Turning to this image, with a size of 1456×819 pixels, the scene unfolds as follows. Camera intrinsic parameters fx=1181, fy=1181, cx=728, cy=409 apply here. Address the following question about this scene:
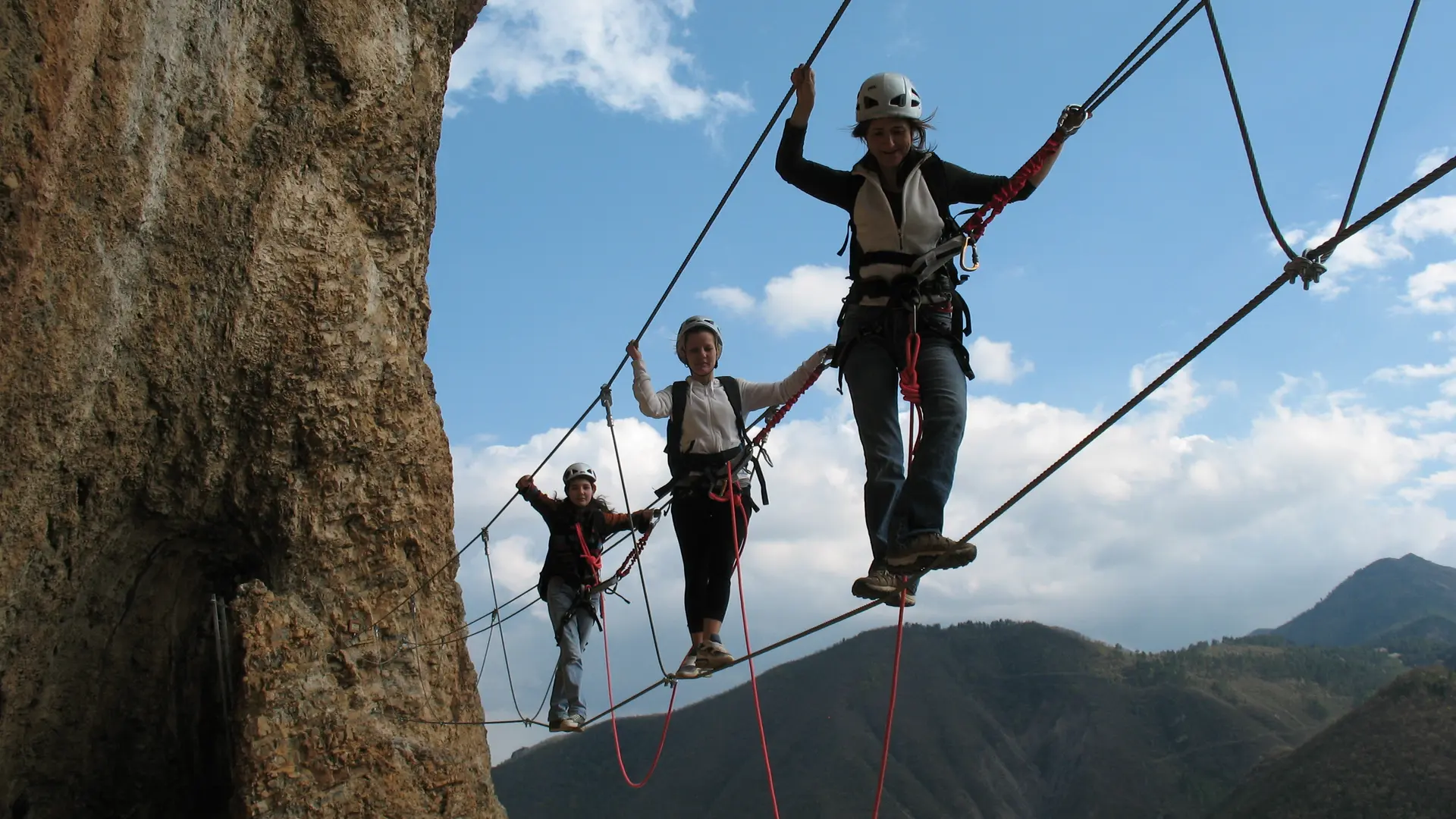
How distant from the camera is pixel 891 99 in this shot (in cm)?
421

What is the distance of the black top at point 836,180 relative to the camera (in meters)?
4.34

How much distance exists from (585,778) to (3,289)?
8923cm

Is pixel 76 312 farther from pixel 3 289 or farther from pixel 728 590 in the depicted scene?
pixel 728 590

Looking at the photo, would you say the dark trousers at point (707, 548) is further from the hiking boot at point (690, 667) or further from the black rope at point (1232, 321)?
the black rope at point (1232, 321)

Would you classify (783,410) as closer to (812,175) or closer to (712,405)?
(712,405)

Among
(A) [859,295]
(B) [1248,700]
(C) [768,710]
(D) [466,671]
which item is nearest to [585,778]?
(C) [768,710]

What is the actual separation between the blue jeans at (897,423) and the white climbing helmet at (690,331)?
6.50ft

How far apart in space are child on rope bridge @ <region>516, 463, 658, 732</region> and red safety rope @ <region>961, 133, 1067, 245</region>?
4430 millimetres

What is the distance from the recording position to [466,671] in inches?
440

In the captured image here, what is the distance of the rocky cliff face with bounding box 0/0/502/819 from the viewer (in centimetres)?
771

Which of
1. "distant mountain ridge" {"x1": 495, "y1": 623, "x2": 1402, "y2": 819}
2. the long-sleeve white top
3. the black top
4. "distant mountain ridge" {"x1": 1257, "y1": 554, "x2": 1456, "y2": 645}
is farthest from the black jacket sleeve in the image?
"distant mountain ridge" {"x1": 1257, "y1": 554, "x2": 1456, "y2": 645}

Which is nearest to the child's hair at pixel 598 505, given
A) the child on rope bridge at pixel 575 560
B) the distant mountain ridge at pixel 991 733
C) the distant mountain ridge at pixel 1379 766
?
the child on rope bridge at pixel 575 560

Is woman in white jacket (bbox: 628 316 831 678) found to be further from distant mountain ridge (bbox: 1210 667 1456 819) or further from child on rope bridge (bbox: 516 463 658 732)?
distant mountain ridge (bbox: 1210 667 1456 819)

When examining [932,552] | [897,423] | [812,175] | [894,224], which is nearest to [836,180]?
[812,175]
